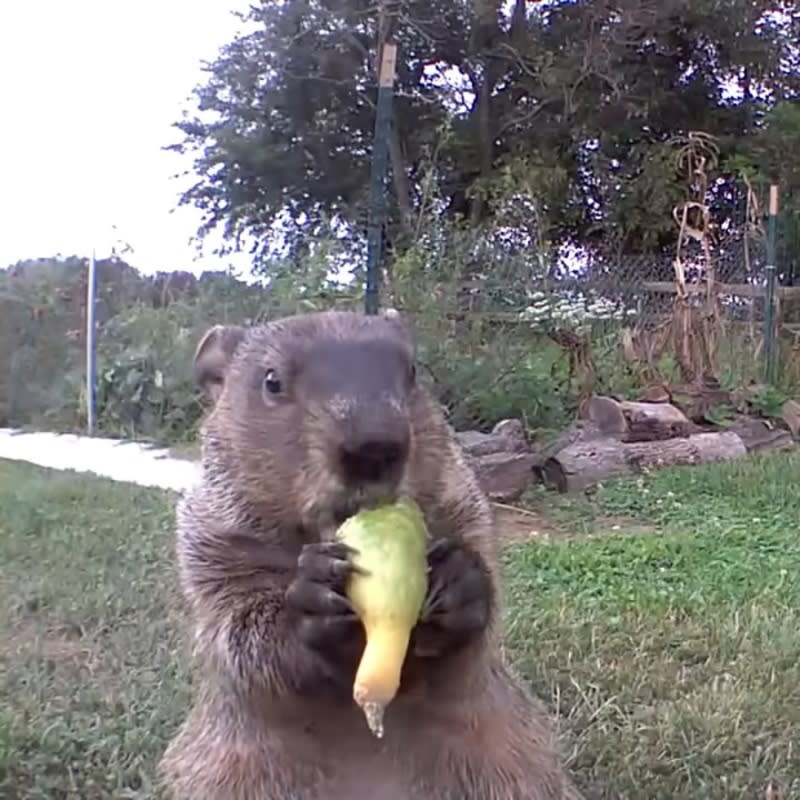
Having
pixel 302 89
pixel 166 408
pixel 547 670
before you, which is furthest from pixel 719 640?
pixel 302 89

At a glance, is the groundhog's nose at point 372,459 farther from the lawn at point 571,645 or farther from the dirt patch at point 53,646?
the dirt patch at point 53,646

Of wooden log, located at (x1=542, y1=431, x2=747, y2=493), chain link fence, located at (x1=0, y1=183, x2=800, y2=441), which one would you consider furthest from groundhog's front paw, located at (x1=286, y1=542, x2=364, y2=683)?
chain link fence, located at (x1=0, y1=183, x2=800, y2=441)

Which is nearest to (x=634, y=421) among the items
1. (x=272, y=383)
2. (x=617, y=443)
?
(x=617, y=443)

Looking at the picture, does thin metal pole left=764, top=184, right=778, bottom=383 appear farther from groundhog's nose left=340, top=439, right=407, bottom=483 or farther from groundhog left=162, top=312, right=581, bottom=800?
groundhog's nose left=340, top=439, right=407, bottom=483

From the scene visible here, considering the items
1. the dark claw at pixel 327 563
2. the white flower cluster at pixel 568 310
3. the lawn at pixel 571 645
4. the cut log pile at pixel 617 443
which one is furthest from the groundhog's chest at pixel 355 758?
the white flower cluster at pixel 568 310

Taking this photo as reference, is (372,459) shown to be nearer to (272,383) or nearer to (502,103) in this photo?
(272,383)

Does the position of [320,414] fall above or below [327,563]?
above
